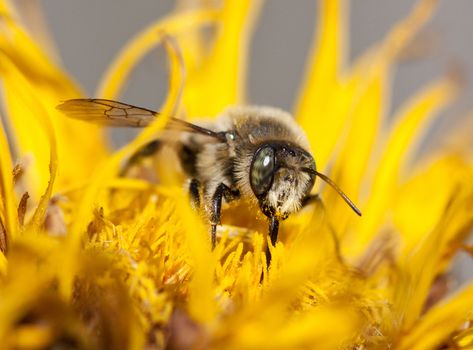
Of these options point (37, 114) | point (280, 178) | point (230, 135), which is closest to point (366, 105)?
point (230, 135)

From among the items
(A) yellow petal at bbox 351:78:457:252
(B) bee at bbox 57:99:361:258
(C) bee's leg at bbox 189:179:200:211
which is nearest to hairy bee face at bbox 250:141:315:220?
(B) bee at bbox 57:99:361:258

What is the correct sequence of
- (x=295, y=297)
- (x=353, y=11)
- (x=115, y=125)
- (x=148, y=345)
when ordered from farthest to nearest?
(x=353, y=11) → (x=115, y=125) → (x=295, y=297) → (x=148, y=345)

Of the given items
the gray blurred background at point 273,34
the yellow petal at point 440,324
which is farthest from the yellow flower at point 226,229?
the gray blurred background at point 273,34

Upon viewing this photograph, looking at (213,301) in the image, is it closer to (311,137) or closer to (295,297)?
(295,297)

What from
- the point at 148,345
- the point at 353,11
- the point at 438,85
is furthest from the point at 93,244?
the point at 353,11

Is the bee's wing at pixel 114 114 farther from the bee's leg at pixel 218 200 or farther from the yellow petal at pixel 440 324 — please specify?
the yellow petal at pixel 440 324

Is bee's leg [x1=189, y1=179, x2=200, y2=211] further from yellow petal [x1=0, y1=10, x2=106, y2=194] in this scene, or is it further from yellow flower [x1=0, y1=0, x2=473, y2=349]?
yellow petal [x1=0, y1=10, x2=106, y2=194]
